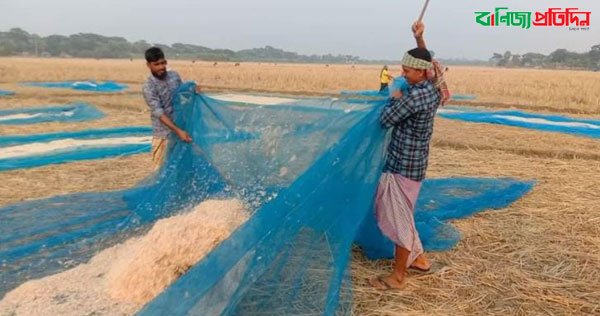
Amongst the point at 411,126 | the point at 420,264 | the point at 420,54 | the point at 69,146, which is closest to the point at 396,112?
the point at 411,126

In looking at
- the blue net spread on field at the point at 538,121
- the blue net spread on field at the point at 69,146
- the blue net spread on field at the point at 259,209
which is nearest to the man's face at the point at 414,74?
the blue net spread on field at the point at 259,209

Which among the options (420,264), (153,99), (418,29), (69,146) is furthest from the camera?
(69,146)

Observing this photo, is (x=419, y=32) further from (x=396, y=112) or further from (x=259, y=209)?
(x=259, y=209)

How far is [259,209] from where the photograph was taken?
241cm

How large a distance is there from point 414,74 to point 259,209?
45.0 inches

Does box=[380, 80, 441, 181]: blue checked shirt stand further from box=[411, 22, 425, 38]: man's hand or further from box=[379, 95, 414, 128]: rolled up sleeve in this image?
box=[411, 22, 425, 38]: man's hand

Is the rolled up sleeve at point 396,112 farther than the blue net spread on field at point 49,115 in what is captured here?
No

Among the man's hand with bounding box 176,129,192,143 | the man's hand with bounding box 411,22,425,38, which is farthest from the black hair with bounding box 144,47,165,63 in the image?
the man's hand with bounding box 411,22,425,38

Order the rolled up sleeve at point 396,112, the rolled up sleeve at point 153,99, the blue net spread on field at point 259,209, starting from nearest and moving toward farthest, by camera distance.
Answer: the blue net spread on field at point 259,209
the rolled up sleeve at point 396,112
the rolled up sleeve at point 153,99

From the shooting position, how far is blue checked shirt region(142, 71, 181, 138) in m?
3.81

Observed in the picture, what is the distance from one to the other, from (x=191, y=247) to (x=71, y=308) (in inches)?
25.6

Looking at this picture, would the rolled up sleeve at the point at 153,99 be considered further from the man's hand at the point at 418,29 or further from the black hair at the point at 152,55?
the man's hand at the point at 418,29

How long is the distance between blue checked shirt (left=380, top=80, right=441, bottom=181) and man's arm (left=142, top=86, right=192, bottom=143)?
160 centimetres

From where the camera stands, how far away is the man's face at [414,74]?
278cm
